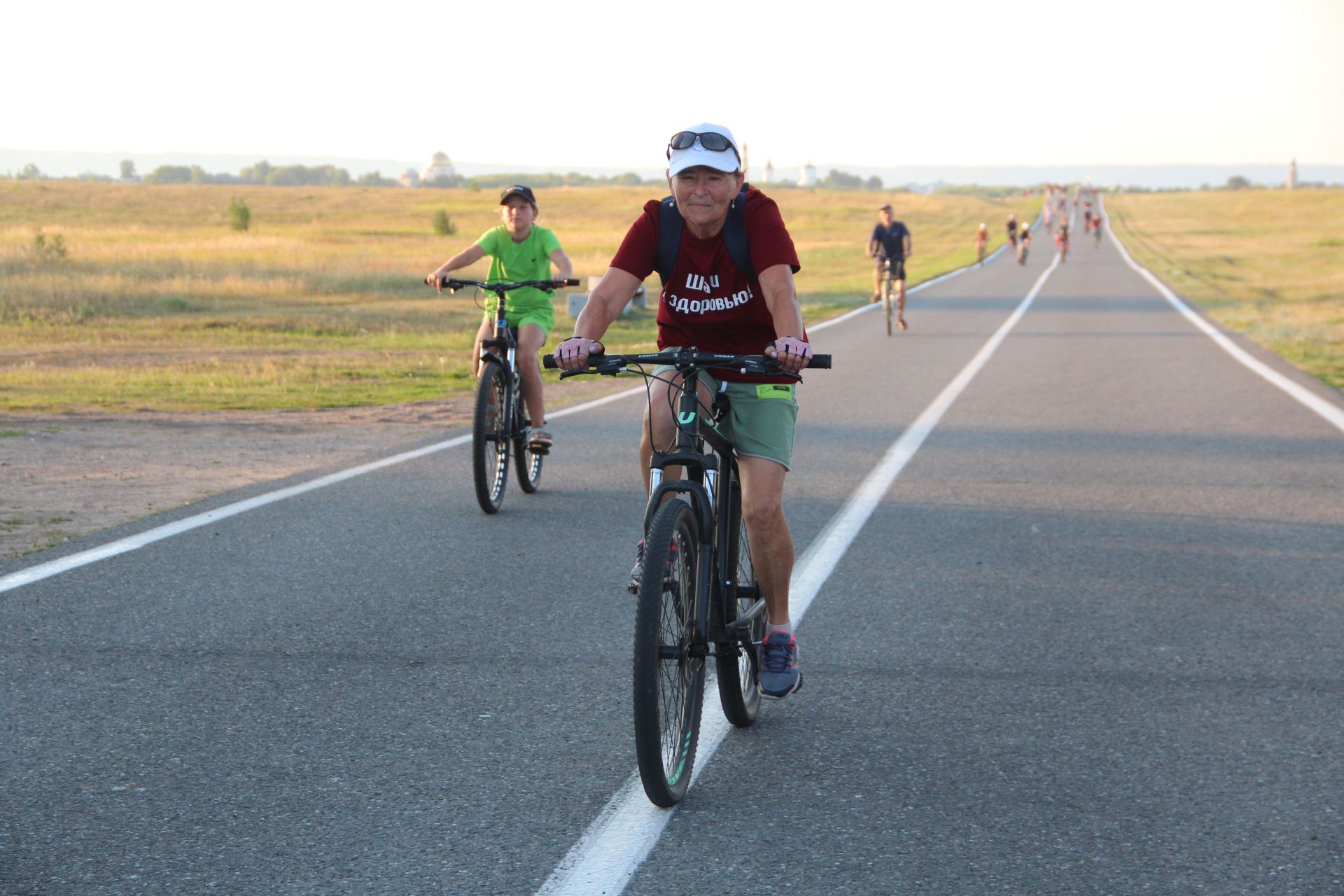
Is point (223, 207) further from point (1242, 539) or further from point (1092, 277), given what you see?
point (1242, 539)

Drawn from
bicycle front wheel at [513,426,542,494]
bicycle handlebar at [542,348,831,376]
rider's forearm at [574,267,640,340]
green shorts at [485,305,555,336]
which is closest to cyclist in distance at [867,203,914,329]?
green shorts at [485,305,555,336]

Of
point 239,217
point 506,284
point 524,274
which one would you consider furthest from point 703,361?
point 239,217

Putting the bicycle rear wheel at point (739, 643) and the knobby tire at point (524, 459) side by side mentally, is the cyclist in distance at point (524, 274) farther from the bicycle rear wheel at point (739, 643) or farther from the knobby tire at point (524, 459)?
the bicycle rear wheel at point (739, 643)

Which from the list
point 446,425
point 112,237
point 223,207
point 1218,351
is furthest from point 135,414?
point 223,207

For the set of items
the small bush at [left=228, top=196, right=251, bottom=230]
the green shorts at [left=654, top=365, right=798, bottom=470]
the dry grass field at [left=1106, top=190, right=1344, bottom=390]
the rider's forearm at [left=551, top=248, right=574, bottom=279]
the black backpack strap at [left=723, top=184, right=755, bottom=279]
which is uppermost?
the small bush at [left=228, top=196, right=251, bottom=230]

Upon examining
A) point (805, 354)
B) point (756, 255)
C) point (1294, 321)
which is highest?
point (756, 255)

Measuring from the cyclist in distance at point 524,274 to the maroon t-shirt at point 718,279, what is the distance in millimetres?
4232

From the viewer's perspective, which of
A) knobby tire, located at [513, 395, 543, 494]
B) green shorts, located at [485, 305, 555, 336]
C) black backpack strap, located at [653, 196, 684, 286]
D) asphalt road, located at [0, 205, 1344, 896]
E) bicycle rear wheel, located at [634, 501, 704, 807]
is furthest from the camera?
green shorts, located at [485, 305, 555, 336]

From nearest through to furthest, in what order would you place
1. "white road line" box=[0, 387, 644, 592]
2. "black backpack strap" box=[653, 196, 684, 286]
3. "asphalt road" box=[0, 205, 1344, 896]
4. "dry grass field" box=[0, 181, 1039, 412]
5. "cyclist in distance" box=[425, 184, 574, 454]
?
"asphalt road" box=[0, 205, 1344, 896], "black backpack strap" box=[653, 196, 684, 286], "white road line" box=[0, 387, 644, 592], "cyclist in distance" box=[425, 184, 574, 454], "dry grass field" box=[0, 181, 1039, 412]

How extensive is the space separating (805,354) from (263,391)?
38.6 feet

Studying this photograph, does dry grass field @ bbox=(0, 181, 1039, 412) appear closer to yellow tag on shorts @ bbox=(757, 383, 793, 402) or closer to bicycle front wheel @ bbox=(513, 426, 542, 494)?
bicycle front wheel @ bbox=(513, 426, 542, 494)

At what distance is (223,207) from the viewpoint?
100 metres

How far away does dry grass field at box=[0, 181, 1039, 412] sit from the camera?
1543 centimetres

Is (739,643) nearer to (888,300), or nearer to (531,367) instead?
(531,367)
